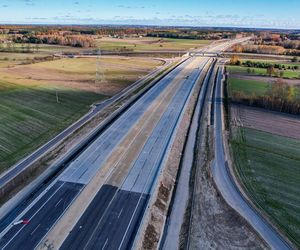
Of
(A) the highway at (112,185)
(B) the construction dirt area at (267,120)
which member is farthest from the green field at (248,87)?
(A) the highway at (112,185)

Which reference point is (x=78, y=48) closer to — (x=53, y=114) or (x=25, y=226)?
(x=53, y=114)

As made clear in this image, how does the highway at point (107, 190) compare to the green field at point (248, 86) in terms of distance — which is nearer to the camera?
the highway at point (107, 190)

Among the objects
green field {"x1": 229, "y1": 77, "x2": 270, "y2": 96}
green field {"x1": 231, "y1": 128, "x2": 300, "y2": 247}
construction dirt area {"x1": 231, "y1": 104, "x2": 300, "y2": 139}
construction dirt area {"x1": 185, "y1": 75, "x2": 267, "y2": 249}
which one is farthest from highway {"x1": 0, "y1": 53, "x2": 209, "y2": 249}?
green field {"x1": 229, "y1": 77, "x2": 270, "y2": 96}

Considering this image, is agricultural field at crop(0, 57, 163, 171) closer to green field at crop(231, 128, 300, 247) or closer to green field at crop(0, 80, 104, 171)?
green field at crop(0, 80, 104, 171)

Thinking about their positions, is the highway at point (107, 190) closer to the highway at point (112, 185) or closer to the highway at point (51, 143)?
the highway at point (112, 185)

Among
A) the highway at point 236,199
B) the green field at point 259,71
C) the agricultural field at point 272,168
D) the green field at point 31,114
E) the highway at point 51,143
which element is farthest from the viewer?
the green field at point 259,71

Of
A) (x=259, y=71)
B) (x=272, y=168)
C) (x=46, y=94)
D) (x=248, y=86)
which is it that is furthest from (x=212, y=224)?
(x=259, y=71)

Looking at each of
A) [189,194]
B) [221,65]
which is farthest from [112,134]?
[221,65]
